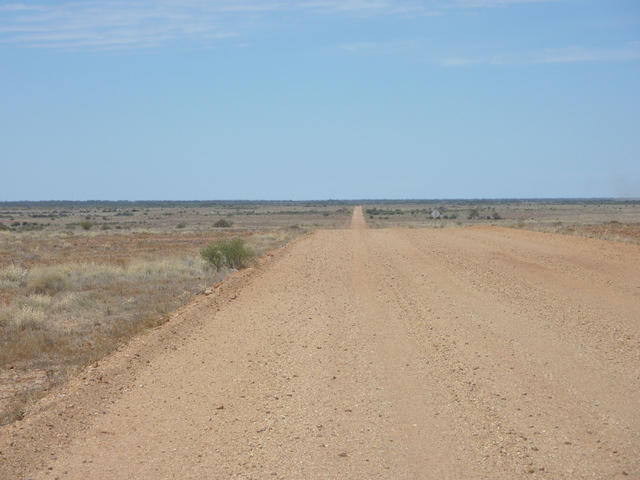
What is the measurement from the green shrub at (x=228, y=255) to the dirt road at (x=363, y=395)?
10066mm

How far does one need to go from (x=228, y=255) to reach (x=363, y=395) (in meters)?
19.5

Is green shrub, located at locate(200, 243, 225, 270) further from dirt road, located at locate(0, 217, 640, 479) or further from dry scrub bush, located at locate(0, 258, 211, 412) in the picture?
dirt road, located at locate(0, 217, 640, 479)

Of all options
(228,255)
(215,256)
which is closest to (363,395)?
(228,255)

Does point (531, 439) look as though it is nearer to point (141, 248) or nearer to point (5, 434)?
point (5, 434)

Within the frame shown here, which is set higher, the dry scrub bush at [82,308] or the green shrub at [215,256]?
the green shrub at [215,256]

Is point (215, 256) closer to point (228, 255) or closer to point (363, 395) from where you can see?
point (228, 255)

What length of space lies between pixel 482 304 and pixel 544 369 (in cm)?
602

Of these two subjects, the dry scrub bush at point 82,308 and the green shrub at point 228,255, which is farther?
the green shrub at point 228,255

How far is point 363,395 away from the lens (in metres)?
8.98

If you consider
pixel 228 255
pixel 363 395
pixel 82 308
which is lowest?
pixel 82 308

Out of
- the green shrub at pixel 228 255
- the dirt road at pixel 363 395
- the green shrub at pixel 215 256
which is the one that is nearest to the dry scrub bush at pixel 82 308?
the green shrub at pixel 215 256

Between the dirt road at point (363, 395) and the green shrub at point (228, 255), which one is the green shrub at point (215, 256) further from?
the dirt road at point (363, 395)

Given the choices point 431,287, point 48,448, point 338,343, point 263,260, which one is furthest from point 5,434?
point 263,260

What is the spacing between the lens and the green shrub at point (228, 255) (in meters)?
28.1
